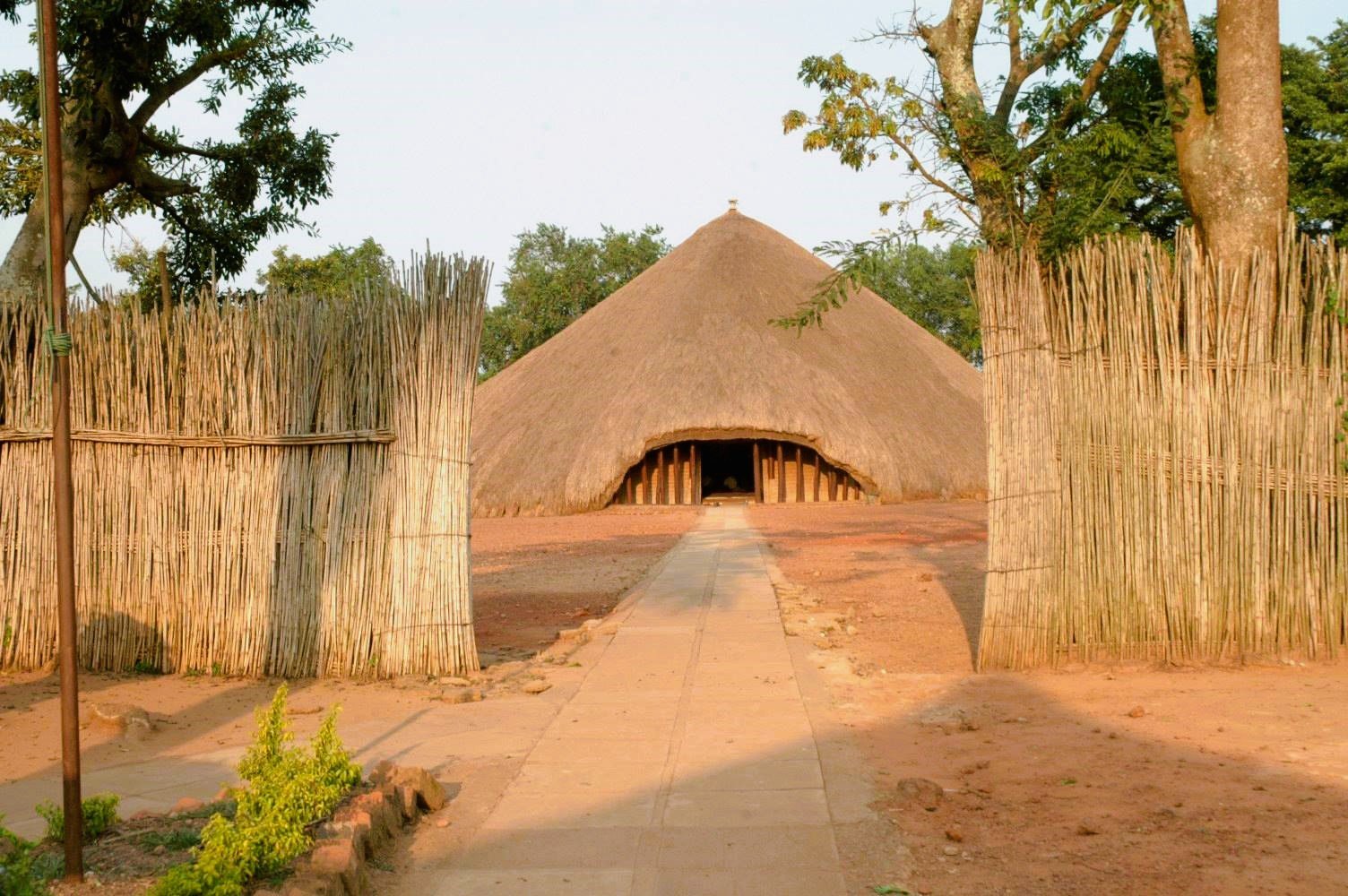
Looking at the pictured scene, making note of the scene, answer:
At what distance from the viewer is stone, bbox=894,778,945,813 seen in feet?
14.9

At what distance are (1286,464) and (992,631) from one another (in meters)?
1.89

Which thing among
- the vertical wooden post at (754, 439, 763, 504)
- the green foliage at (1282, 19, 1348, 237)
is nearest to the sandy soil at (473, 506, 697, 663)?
the vertical wooden post at (754, 439, 763, 504)

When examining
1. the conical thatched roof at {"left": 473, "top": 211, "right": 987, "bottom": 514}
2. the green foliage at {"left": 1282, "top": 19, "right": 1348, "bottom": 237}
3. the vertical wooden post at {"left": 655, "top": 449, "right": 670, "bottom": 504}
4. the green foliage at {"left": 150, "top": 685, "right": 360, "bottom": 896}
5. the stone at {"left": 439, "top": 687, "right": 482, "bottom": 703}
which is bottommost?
the stone at {"left": 439, "top": 687, "right": 482, "bottom": 703}

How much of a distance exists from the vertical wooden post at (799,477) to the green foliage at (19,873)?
24.2 meters

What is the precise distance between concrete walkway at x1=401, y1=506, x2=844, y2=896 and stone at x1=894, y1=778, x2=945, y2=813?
0.99 ft

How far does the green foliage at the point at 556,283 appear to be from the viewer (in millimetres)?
45906

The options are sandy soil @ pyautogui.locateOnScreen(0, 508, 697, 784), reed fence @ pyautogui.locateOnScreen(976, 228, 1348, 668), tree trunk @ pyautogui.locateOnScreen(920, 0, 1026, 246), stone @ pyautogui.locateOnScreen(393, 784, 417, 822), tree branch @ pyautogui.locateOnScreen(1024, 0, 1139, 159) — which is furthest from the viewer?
tree branch @ pyautogui.locateOnScreen(1024, 0, 1139, 159)

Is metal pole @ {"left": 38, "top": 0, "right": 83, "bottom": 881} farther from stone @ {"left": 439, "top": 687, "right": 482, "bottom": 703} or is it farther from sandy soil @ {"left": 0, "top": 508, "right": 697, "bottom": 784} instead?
stone @ {"left": 439, "top": 687, "right": 482, "bottom": 703}

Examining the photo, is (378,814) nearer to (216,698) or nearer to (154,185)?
(216,698)

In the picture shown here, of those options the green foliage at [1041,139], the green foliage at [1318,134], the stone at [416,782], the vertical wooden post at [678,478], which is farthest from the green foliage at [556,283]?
the stone at [416,782]

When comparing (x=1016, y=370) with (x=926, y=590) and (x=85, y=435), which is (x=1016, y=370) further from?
(x=85, y=435)

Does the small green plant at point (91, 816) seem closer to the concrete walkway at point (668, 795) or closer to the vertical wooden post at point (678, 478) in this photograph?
the concrete walkway at point (668, 795)

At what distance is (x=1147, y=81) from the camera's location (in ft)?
32.8

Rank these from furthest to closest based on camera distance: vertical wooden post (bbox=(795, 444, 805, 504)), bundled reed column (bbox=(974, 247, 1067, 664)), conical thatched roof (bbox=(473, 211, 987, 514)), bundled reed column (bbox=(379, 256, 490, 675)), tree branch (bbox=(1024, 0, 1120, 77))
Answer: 1. vertical wooden post (bbox=(795, 444, 805, 504))
2. conical thatched roof (bbox=(473, 211, 987, 514))
3. tree branch (bbox=(1024, 0, 1120, 77))
4. bundled reed column (bbox=(379, 256, 490, 675))
5. bundled reed column (bbox=(974, 247, 1067, 664))
